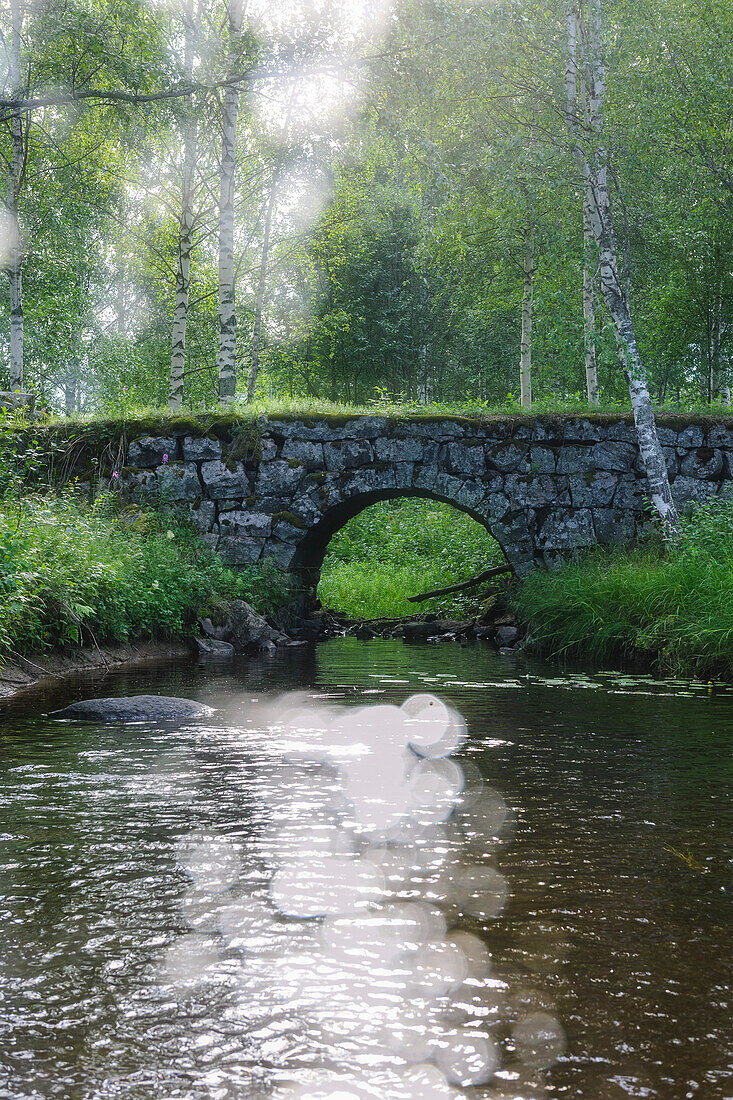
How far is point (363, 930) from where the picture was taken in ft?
9.34

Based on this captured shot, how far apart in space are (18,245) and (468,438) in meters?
9.93

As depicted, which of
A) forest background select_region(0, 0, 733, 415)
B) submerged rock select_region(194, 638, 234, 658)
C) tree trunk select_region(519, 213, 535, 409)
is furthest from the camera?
tree trunk select_region(519, 213, 535, 409)

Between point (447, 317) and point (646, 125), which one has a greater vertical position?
point (447, 317)

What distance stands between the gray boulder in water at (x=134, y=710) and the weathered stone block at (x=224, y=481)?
7.35 m

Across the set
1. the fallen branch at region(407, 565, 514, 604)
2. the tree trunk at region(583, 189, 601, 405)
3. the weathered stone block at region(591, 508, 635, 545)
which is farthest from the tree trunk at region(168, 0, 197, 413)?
the weathered stone block at region(591, 508, 635, 545)

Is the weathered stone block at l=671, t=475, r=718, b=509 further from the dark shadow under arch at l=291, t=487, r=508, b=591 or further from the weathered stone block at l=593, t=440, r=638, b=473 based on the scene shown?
the dark shadow under arch at l=291, t=487, r=508, b=591

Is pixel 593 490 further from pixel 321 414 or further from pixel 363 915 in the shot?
pixel 363 915

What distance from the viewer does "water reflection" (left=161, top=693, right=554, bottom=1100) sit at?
7.02 feet

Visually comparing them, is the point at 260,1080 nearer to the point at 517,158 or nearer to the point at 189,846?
the point at 189,846

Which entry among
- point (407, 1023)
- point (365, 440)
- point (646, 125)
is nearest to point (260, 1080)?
point (407, 1023)

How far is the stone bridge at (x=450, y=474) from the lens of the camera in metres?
13.5

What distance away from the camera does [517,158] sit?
1212 centimetres

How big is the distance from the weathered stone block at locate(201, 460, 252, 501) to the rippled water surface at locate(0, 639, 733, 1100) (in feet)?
26.7

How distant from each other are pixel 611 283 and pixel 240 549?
645 cm
